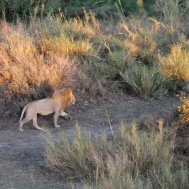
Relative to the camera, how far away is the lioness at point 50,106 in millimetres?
10836

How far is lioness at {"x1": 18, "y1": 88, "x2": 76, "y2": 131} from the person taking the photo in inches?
427

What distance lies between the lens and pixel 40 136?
1027 cm

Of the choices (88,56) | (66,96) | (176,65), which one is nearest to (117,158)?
(66,96)

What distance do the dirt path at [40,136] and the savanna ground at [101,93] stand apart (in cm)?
1

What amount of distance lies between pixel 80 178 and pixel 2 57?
5072 millimetres

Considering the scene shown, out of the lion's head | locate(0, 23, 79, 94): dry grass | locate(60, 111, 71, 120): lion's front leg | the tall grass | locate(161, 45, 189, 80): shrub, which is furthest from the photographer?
locate(161, 45, 189, 80): shrub

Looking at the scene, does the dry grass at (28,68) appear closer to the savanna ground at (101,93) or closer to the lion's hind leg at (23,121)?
the savanna ground at (101,93)

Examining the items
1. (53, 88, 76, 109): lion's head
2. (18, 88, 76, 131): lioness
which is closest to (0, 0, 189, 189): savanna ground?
(18, 88, 76, 131): lioness

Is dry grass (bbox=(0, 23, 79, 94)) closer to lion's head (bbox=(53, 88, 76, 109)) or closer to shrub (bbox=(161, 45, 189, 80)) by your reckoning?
lion's head (bbox=(53, 88, 76, 109))

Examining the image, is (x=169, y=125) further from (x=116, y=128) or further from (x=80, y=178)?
(x=80, y=178)

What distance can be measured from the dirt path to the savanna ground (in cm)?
1

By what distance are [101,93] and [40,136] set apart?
2525 mm

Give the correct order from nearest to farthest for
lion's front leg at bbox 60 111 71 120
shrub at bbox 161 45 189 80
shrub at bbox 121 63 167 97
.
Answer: lion's front leg at bbox 60 111 71 120
shrub at bbox 121 63 167 97
shrub at bbox 161 45 189 80

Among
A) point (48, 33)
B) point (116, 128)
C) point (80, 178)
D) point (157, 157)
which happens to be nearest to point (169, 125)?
point (116, 128)
